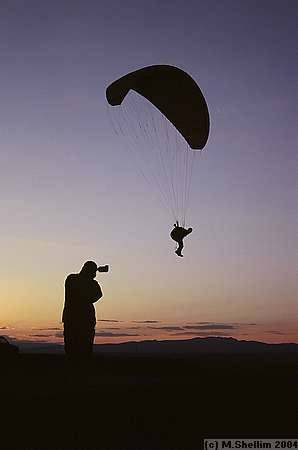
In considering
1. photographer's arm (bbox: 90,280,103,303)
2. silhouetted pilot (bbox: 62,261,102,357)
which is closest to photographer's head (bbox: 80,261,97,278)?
silhouetted pilot (bbox: 62,261,102,357)

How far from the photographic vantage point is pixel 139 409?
12828 mm

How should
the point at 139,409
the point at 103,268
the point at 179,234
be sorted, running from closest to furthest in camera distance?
the point at 139,409 < the point at 103,268 < the point at 179,234

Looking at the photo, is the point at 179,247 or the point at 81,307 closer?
the point at 81,307

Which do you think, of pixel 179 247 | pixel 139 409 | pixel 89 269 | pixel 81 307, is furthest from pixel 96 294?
pixel 139 409

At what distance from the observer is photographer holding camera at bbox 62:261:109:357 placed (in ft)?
69.7

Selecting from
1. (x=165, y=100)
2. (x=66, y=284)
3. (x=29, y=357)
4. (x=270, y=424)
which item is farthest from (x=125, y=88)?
(x=270, y=424)

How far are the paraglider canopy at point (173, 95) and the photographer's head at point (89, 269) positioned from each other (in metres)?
6.46

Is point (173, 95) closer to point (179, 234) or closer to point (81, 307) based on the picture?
point (179, 234)

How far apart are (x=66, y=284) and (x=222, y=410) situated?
9.43m

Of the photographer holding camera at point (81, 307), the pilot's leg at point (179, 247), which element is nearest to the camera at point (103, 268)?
the photographer holding camera at point (81, 307)

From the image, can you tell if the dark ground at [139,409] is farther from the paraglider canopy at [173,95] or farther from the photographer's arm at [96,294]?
the paraglider canopy at [173,95]

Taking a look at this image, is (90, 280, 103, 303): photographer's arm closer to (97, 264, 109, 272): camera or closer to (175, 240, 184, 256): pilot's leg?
(97, 264, 109, 272): camera

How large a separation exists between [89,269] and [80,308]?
4.15 feet

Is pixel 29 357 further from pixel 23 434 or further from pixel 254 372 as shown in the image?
pixel 23 434
